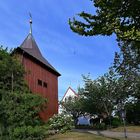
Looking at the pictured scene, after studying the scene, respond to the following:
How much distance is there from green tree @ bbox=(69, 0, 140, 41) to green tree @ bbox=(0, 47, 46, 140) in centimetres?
1475

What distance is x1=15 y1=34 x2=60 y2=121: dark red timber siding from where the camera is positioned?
113ft

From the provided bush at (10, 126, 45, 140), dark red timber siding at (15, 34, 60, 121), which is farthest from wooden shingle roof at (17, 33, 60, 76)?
bush at (10, 126, 45, 140)

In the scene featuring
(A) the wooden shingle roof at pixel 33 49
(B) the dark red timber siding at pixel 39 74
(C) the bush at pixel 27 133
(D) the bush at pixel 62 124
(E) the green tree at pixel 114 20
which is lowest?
(C) the bush at pixel 27 133

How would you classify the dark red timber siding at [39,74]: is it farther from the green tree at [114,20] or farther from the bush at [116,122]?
the green tree at [114,20]

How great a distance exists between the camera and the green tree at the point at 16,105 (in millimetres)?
25922

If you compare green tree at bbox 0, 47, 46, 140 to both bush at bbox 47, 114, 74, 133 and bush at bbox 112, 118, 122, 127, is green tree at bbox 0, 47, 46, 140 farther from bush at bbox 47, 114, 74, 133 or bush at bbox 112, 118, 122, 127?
bush at bbox 112, 118, 122, 127

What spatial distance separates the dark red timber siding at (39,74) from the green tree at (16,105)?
8.47 feet

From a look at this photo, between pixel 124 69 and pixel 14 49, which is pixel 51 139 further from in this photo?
pixel 124 69

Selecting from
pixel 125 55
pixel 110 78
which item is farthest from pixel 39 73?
pixel 110 78

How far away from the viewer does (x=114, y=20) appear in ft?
37.2

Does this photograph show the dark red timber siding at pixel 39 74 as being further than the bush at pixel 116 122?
No

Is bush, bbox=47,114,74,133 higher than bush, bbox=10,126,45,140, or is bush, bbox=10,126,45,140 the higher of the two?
bush, bbox=47,114,74,133

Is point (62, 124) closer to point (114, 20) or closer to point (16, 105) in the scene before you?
point (16, 105)

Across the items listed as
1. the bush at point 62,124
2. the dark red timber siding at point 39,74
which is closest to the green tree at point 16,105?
the bush at point 62,124
